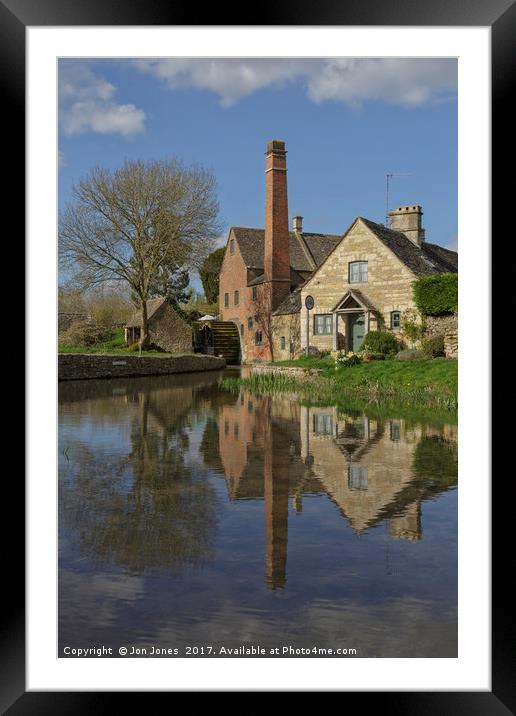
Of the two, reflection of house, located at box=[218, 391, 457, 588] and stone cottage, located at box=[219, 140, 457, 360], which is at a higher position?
stone cottage, located at box=[219, 140, 457, 360]

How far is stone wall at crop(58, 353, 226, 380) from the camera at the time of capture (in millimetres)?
24297

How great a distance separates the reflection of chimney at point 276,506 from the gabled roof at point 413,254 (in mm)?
18461

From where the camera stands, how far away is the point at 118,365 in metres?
26.2

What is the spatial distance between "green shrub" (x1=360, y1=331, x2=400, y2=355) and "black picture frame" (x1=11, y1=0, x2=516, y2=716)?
2145 cm

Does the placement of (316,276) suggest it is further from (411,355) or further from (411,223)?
(411,355)

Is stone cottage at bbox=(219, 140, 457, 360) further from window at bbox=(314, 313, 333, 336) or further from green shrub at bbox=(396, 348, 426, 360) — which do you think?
green shrub at bbox=(396, 348, 426, 360)

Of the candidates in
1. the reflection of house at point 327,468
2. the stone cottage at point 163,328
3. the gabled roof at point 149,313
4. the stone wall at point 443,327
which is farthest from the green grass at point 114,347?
the reflection of house at point 327,468

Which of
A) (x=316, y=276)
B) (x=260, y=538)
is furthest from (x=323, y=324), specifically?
(x=260, y=538)

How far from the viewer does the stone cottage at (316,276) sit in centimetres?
2726

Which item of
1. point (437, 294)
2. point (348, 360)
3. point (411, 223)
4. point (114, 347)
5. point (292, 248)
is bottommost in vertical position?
point (348, 360)

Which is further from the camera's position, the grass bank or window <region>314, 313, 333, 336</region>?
window <region>314, 313, 333, 336</region>

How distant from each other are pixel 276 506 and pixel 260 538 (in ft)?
3.16

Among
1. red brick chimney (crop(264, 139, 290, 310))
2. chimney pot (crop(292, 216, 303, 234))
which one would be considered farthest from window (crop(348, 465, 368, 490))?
chimney pot (crop(292, 216, 303, 234))

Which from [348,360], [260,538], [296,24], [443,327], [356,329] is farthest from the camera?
[356,329]
